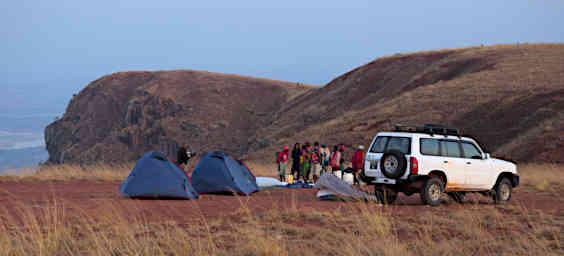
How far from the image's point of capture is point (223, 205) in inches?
582

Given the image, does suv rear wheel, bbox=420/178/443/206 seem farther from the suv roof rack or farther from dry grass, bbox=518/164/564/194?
dry grass, bbox=518/164/564/194

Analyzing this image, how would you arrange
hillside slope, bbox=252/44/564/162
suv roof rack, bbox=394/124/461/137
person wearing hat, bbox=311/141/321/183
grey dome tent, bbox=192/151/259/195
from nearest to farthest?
suv roof rack, bbox=394/124/461/137 → grey dome tent, bbox=192/151/259/195 → person wearing hat, bbox=311/141/321/183 → hillside slope, bbox=252/44/564/162

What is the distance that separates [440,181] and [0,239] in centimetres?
997

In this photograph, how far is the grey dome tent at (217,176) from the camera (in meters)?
17.7

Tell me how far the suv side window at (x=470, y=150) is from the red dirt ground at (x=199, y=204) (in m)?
1.21

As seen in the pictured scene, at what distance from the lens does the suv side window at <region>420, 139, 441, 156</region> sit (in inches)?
577

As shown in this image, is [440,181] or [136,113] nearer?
[440,181]

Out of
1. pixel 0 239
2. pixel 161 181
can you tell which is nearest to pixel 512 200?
pixel 161 181

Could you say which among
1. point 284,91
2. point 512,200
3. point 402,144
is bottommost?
point 512,200

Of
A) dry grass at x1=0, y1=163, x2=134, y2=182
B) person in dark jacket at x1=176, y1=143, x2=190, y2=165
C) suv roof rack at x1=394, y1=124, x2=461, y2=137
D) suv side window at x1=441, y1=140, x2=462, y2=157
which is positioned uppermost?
suv roof rack at x1=394, y1=124, x2=461, y2=137

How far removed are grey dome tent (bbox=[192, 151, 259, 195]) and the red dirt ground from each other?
12.9 inches

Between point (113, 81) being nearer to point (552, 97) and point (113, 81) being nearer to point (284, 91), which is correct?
point (284, 91)

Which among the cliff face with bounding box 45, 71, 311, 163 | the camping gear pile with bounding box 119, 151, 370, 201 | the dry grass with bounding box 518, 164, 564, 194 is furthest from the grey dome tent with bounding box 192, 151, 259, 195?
the cliff face with bounding box 45, 71, 311, 163

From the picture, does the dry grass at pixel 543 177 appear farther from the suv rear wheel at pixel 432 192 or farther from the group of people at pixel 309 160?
the group of people at pixel 309 160
